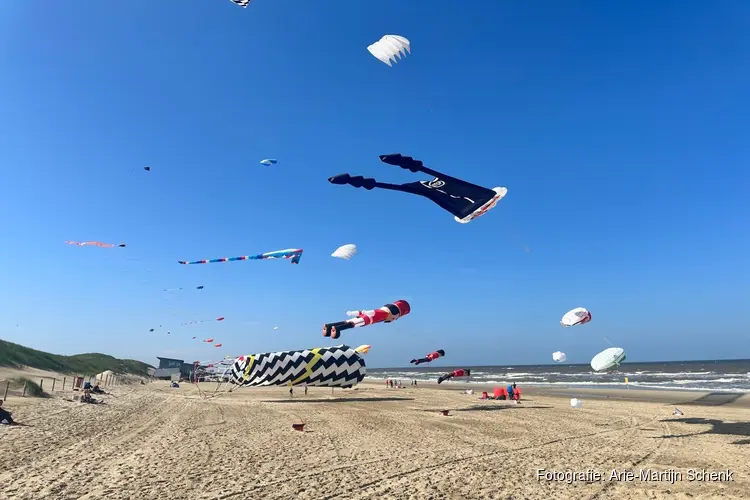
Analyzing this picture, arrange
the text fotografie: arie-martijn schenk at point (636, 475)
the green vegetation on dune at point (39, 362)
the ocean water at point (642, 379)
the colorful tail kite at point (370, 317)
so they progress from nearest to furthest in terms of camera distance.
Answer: the text fotografie: arie-martijn schenk at point (636, 475)
the colorful tail kite at point (370, 317)
the ocean water at point (642, 379)
the green vegetation on dune at point (39, 362)

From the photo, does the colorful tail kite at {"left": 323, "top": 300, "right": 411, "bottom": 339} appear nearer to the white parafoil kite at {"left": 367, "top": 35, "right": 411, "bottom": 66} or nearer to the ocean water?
the white parafoil kite at {"left": 367, "top": 35, "right": 411, "bottom": 66}

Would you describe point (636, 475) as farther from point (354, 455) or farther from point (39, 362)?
point (39, 362)

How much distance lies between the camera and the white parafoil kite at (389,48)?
33.2ft

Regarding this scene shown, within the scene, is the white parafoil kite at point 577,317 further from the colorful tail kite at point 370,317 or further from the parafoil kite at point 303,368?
the parafoil kite at point 303,368

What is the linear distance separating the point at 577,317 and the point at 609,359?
245 centimetres

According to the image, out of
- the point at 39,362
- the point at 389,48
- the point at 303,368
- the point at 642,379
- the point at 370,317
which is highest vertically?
the point at 389,48

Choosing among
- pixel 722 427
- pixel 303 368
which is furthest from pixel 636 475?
pixel 303 368

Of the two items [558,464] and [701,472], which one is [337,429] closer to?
[558,464]

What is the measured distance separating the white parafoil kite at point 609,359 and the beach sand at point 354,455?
245 centimetres

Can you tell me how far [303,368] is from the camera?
23688 millimetres

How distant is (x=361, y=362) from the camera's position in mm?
25750

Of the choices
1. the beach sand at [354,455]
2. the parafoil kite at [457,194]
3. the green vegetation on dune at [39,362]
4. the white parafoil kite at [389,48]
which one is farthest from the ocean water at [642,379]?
the green vegetation on dune at [39,362]

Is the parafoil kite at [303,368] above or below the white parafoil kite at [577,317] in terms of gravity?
below

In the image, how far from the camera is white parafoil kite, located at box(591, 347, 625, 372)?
67.5ft
